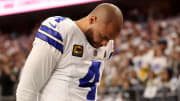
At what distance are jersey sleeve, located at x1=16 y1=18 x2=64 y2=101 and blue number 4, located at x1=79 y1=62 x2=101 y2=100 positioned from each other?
16 cm

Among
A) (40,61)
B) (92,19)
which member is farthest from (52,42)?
(92,19)

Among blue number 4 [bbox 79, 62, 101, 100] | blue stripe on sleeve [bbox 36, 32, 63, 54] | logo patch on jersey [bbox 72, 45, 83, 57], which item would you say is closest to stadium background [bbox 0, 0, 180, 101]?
blue number 4 [bbox 79, 62, 101, 100]

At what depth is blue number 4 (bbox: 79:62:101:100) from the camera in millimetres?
1540

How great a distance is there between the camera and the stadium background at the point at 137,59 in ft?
15.5

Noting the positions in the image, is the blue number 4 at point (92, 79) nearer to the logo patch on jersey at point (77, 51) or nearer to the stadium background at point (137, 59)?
the logo patch on jersey at point (77, 51)

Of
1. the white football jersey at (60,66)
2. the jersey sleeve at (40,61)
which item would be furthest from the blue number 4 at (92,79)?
the jersey sleeve at (40,61)

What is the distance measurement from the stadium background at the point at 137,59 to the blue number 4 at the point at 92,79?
2393 millimetres

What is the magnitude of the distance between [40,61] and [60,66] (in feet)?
0.41

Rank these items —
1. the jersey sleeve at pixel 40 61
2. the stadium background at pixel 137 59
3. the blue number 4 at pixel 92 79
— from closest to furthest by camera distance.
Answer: the jersey sleeve at pixel 40 61, the blue number 4 at pixel 92 79, the stadium background at pixel 137 59

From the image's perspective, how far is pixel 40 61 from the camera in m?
1.42

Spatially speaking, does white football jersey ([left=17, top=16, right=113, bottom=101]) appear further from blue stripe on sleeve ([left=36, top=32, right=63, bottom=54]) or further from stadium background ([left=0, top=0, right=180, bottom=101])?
stadium background ([left=0, top=0, right=180, bottom=101])

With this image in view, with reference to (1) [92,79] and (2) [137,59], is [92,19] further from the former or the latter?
(2) [137,59]

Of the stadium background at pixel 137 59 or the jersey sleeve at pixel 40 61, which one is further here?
the stadium background at pixel 137 59

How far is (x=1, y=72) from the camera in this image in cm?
651
